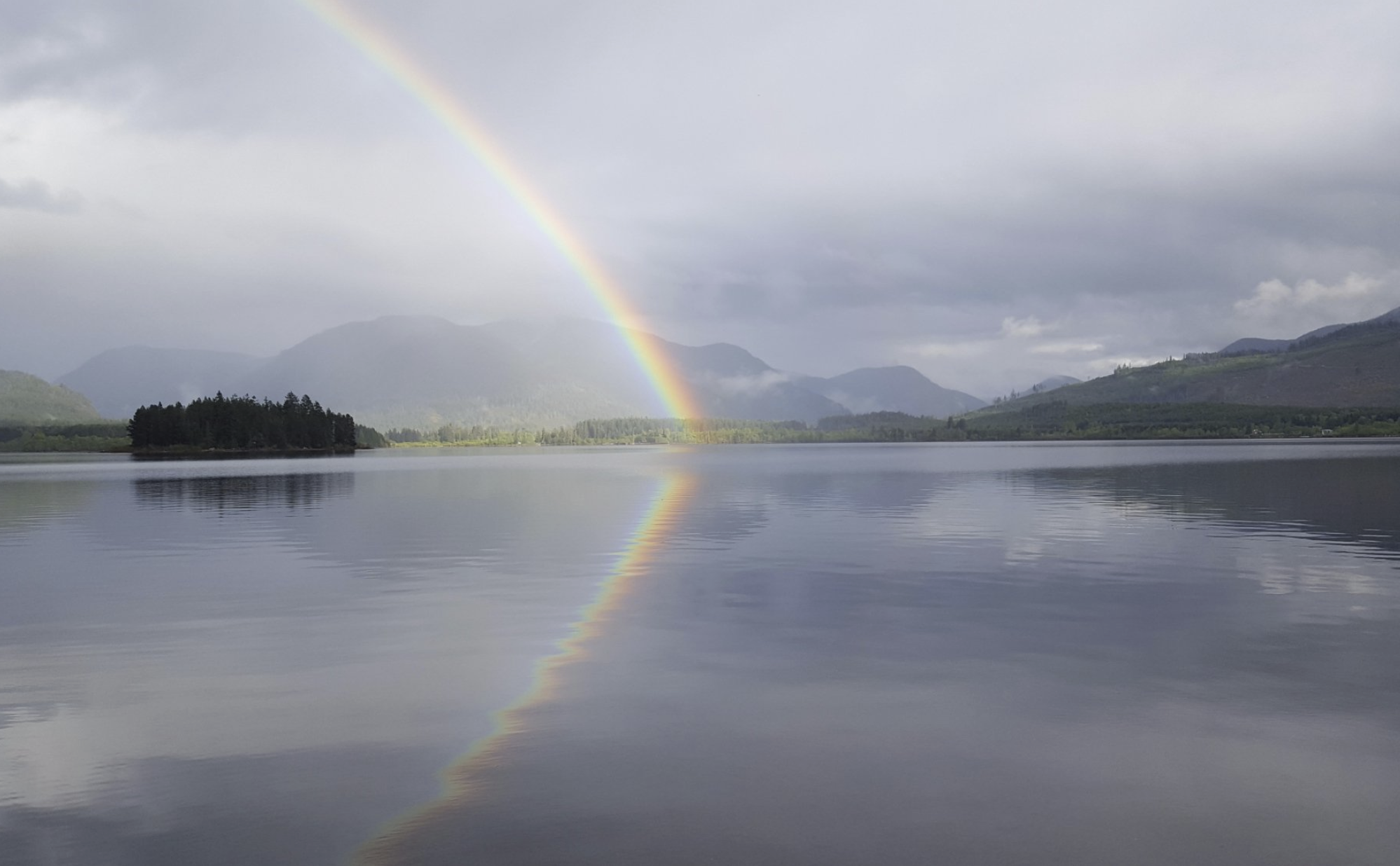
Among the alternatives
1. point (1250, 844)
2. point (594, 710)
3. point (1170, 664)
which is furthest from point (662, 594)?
point (1250, 844)

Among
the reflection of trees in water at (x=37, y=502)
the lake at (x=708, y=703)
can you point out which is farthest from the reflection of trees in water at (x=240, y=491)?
the lake at (x=708, y=703)

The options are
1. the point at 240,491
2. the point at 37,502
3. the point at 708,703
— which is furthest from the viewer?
the point at 240,491

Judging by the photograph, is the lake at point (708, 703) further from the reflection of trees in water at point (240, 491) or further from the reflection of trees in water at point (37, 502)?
the reflection of trees in water at point (240, 491)

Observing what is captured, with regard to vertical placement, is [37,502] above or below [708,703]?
above

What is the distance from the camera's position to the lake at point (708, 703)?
41.4 ft

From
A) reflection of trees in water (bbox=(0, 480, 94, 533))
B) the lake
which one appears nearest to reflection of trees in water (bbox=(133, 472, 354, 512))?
reflection of trees in water (bbox=(0, 480, 94, 533))

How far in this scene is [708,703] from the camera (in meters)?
18.9

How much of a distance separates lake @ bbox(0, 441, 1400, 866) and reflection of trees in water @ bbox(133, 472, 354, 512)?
29.7 meters

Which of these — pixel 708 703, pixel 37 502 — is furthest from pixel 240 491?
pixel 708 703

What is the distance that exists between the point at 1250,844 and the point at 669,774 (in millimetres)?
8016

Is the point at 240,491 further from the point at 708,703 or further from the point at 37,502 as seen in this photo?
the point at 708,703

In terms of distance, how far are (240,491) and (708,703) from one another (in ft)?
293

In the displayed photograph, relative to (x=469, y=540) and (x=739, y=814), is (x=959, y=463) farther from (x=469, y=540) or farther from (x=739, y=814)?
(x=739, y=814)

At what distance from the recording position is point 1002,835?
12.4 metres
